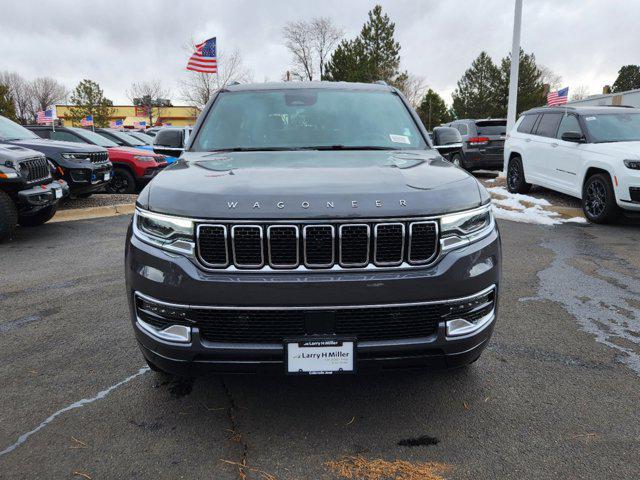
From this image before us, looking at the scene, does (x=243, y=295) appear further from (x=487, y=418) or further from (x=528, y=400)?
(x=528, y=400)

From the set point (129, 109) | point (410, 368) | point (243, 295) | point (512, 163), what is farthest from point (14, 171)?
point (129, 109)

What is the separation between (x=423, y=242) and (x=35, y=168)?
695 centimetres

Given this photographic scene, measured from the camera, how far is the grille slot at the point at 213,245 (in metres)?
2.29

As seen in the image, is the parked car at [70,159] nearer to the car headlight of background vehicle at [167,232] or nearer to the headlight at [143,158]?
the headlight at [143,158]

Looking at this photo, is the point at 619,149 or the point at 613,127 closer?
the point at 619,149

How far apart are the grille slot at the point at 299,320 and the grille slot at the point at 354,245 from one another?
0.69 feet

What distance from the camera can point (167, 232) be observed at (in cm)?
240

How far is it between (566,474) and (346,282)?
1.29 metres

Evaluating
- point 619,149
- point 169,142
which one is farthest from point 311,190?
point 619,149

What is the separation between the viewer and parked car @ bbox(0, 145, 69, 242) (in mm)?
6938

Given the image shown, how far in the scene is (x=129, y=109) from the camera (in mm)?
82375

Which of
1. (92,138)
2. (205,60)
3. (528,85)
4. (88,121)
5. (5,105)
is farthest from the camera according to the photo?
(528,85)

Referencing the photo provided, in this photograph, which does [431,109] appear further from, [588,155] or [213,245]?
[213,245]

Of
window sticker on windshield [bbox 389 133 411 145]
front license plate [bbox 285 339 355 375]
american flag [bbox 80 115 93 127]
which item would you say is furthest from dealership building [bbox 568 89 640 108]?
american flag [bbox 80 115 93 127]
